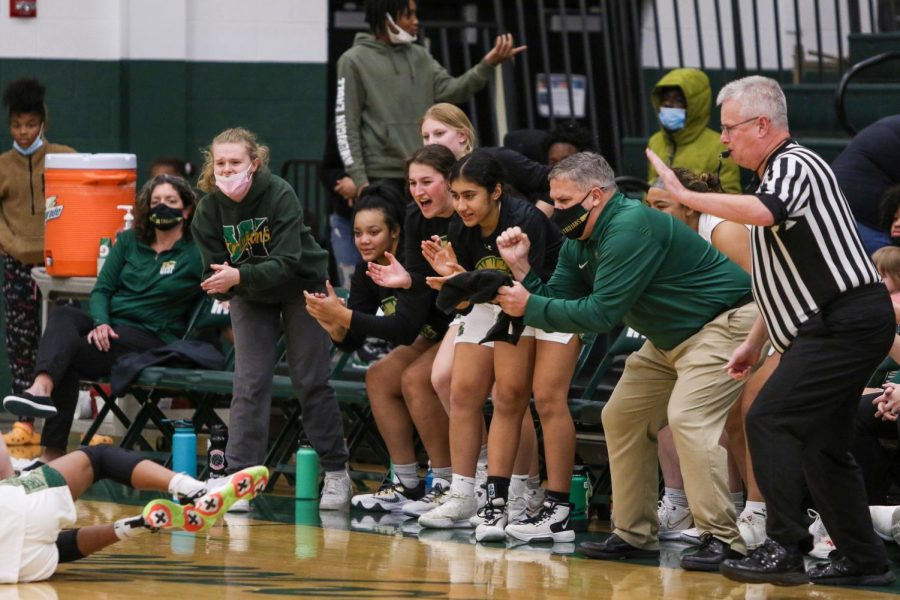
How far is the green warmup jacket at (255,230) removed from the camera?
700 cm

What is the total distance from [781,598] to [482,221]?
1.91 m

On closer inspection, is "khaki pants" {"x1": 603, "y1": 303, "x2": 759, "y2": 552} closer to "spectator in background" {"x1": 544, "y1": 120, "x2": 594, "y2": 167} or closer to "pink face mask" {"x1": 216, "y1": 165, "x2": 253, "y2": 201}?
"pink face mask" {"x1": 216, "y1": 165, "x2": 253, "y2": 201}

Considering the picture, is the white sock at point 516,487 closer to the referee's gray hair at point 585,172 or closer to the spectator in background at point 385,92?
the referee's gray hair at point 585,172

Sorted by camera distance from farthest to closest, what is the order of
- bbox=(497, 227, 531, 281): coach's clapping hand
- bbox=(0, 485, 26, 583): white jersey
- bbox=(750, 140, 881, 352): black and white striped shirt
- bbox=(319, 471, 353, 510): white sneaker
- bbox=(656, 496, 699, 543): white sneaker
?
bbox=(319, 471, 353, 510): white sneaker < bbox=(656, 496, 699, 543): white sneaker < bbox=(497, 227, 531, 281): coach's clapping hand < bbox=(0, 485, 26, 583): white jersey < bbox=(750, 140, 881, 352): black and white striped shirt

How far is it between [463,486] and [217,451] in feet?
4.43

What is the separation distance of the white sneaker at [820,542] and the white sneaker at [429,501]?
155 cm

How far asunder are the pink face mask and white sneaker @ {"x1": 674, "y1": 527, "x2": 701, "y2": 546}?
2.26 meters

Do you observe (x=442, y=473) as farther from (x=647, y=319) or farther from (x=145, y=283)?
(x=145, y=283)

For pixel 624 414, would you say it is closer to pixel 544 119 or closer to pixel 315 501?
pixel 315 501

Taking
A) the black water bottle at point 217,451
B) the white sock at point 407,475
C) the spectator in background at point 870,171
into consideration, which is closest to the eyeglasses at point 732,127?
the spectator in background at point 870,171

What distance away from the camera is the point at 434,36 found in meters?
11.4

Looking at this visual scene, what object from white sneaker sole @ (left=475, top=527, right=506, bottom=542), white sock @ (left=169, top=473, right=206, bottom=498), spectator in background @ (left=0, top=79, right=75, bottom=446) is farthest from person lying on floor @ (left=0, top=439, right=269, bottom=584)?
spectator in background @ (left=0, top=79, right=75, bottom=446)

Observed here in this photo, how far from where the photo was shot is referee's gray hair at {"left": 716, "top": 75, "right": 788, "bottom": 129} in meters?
5.26

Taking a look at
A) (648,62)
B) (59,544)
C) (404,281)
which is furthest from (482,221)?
(648,62)
